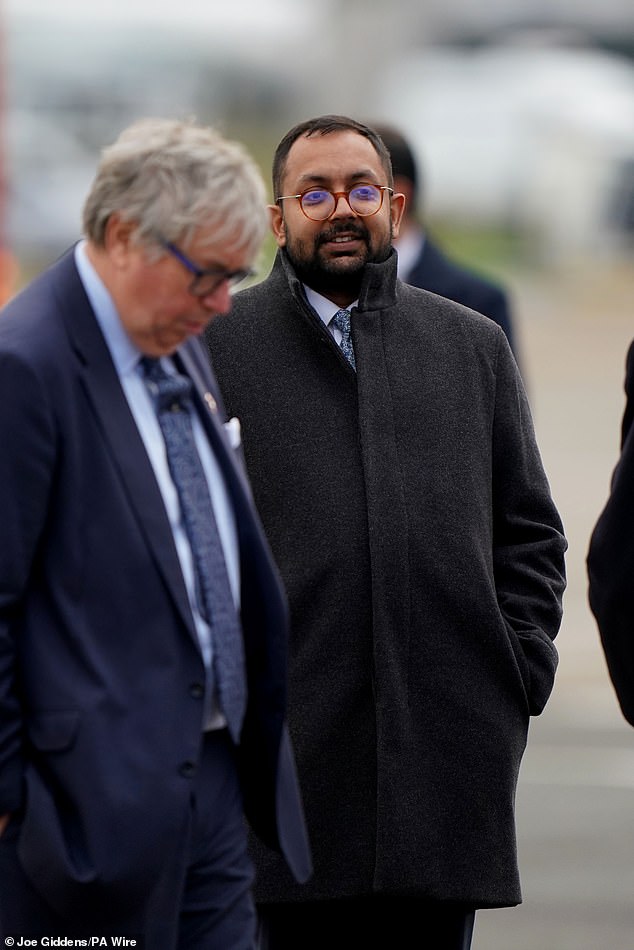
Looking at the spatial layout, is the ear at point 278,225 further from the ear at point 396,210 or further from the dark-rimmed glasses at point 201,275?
the dark-rimmed glasses at point 201,275

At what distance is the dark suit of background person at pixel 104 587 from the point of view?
3.06m

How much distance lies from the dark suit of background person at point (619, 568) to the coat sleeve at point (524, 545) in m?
0.30

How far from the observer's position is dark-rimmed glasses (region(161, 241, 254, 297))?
10.2ft

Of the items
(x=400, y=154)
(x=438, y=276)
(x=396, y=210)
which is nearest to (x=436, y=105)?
(x=438, y=276)

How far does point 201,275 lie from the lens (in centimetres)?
311

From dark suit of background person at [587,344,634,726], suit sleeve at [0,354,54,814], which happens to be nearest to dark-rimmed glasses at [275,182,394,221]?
dark suit of background person at [587,344,634,726]

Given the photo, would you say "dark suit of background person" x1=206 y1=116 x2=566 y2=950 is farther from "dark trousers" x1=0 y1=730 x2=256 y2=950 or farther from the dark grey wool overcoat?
"dark trousers" x1=0 y1=730 x2=256 y2=950

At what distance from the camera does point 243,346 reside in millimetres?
4207

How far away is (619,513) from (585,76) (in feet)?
101

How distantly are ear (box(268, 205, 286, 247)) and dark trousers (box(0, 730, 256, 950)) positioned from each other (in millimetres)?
1299

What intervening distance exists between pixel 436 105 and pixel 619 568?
3115cm

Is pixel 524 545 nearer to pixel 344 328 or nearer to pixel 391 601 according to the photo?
pixel 391 601

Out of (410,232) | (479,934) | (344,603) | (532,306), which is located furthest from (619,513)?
(532,306)

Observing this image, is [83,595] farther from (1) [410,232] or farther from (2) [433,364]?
(1) [410,232]
